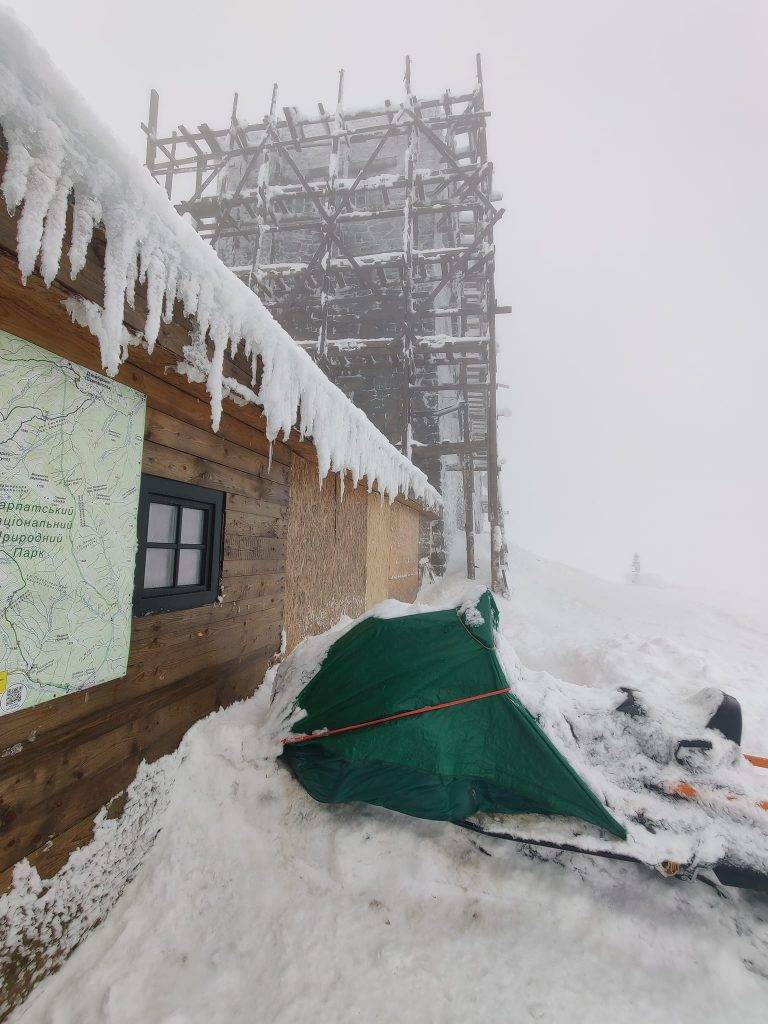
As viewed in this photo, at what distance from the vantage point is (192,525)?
354 centimetres

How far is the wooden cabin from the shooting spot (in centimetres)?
206

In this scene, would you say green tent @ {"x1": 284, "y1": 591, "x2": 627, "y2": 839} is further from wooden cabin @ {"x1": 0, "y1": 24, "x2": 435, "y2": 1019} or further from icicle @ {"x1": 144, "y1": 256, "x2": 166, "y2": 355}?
icicle @ {"x1": 144, "y1": 256, "x2": 166, "y2": 355}

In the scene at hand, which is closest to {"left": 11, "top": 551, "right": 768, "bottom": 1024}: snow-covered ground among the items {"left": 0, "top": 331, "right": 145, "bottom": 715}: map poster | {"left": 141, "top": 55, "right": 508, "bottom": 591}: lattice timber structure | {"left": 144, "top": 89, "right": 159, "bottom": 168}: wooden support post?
{"left": 0, "top": 331, "right": 145, "bottom": 715}: map poster

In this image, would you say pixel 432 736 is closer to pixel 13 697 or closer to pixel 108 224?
pixel 13 697

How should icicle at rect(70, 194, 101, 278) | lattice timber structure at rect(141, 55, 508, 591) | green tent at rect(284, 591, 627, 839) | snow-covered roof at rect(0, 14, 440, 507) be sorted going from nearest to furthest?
snow-covered roof at rect(0, 14, 440, 507)
icicle at rect(70, 194, 101, 278)
green tent at rect(284, 591, 627, 839)
lattice timber structure at rect(141, 55, 508, 591)

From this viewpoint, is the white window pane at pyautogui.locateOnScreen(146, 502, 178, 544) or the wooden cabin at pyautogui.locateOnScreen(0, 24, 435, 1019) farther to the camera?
the white window pane at pyautogui.locateOnScreen(146, 502, 178, 544)

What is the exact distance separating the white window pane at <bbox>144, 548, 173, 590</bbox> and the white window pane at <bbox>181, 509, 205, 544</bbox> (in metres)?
0.18

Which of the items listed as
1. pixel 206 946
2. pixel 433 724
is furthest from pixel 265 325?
pixel 206 946

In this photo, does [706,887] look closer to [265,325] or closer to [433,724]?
[433,724]

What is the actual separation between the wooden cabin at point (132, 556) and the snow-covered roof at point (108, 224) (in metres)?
0.07

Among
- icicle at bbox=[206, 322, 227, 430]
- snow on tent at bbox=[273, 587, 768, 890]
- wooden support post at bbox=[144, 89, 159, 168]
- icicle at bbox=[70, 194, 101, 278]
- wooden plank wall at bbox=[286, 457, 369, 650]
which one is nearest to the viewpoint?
icicle at bbox=[70, 194, 101, 278]

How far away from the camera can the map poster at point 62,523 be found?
204 centimetres

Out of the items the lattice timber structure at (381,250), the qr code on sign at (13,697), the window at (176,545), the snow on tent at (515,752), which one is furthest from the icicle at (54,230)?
the lattice timber structure at (381,250)

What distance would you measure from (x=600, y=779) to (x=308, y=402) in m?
3.36
